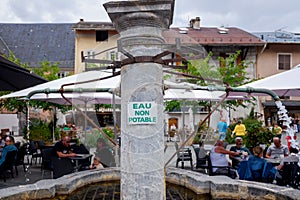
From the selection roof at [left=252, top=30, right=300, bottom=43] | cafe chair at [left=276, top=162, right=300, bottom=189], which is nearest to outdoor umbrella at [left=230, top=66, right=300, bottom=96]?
cafe chair at [left=276, top=162, right=300, bottom=189]

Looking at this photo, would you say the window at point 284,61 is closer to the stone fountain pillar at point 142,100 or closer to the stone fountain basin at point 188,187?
the stone fountain basin at point 188,187

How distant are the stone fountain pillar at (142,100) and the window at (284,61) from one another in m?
27.6

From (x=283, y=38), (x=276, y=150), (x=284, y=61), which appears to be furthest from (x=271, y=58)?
(x=276, y=150)

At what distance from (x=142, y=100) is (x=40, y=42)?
3696cm

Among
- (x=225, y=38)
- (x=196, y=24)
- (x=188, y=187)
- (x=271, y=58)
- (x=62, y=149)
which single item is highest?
(x=196, y=24)

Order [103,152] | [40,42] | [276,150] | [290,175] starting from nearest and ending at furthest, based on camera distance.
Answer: [103,152] → [290,175] → [276,150] → [40,42]

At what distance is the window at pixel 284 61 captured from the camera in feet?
94.4

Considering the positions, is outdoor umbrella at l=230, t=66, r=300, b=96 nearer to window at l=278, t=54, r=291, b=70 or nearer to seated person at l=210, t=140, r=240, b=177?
seated person at l=210, t=140, r=240, b=177

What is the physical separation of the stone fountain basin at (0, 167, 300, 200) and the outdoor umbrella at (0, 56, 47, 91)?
2.67m

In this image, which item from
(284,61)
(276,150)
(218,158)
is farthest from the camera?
(284,61)

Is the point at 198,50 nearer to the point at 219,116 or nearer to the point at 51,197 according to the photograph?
the point at 219,116

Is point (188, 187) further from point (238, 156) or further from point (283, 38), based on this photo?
point (283, 38)

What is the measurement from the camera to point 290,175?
6.25 metres

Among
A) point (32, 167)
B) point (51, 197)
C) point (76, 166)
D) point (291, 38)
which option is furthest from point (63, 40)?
point (51, 197)
